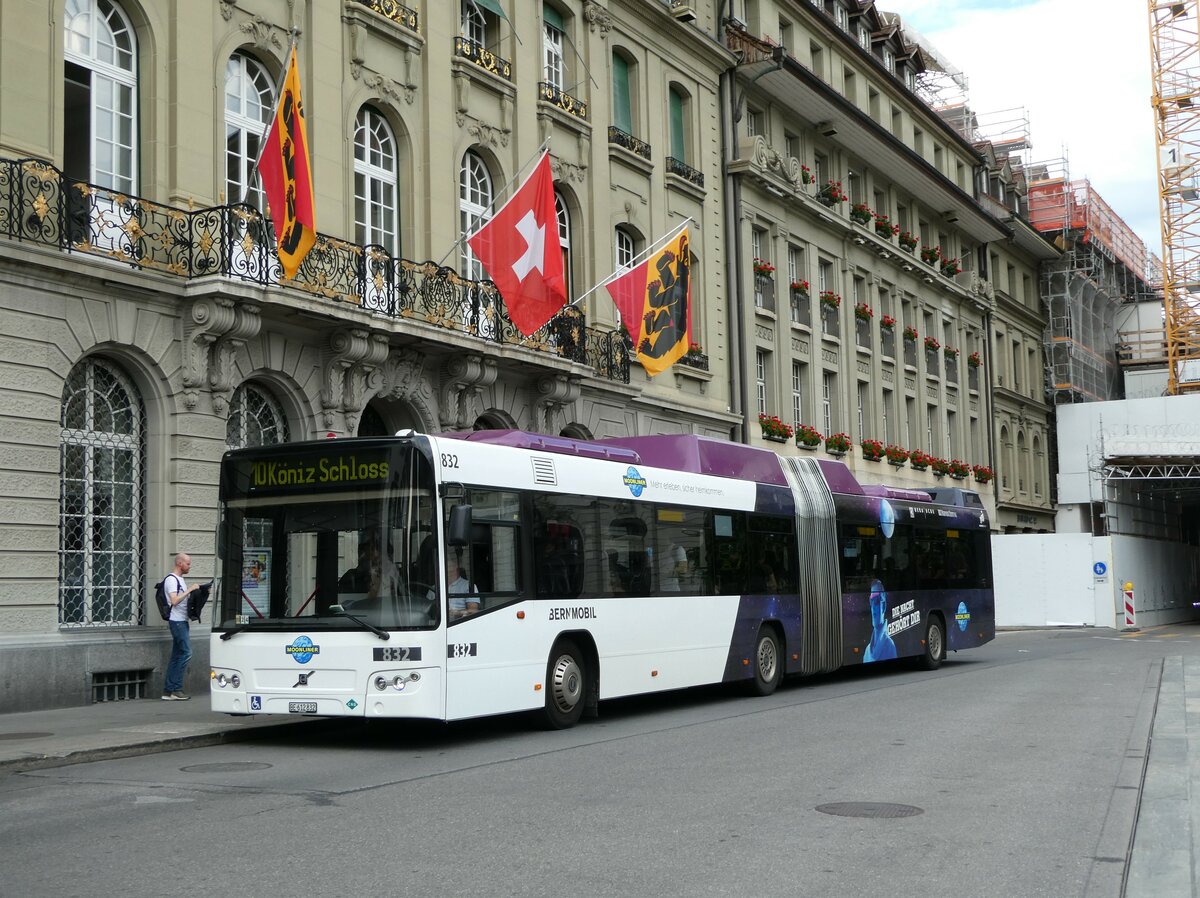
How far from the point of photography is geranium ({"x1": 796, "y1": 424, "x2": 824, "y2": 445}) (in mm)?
36656

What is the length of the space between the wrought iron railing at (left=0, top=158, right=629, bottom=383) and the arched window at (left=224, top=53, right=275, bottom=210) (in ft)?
4.27

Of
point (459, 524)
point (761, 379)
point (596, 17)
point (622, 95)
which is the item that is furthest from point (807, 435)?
point (459, 524)

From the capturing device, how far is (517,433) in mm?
14695

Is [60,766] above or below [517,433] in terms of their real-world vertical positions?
below

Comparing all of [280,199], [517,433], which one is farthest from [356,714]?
[280,199]

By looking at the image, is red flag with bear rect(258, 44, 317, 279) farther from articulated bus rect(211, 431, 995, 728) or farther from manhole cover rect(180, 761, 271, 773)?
manhole cover rect(180, 761, 271, 773)

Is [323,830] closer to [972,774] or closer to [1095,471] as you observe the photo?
[972,774]

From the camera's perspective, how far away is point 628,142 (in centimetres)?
2938

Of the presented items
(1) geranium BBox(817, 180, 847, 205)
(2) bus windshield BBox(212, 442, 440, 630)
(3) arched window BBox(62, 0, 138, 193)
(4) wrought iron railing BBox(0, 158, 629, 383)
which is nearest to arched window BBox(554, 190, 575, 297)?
(4) wrought iron railing BBox(0, 158, 629, 383)

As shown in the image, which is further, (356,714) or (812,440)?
(812,440)

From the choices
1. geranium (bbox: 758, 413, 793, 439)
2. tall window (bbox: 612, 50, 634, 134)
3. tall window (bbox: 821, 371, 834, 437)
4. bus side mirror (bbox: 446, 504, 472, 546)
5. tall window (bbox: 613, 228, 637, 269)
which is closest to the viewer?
bus side mirror (bbox: 446, 504, 472, 546)

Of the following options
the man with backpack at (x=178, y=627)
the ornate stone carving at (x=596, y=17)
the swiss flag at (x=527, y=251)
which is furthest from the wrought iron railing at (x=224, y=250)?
the ornate stone carving at (x=596, y=17)

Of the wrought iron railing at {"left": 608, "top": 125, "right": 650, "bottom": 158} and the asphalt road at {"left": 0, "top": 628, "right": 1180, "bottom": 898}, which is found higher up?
the wrought iron railing at {"left": 608, "top": 125, "right": 650, "bottom": 158}

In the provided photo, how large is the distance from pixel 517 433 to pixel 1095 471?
37.7m
